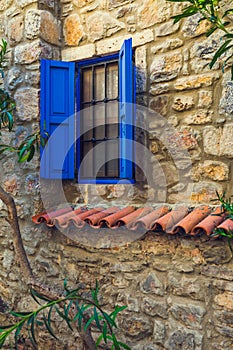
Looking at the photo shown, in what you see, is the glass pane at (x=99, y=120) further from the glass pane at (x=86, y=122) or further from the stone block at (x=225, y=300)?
the stone block at (x=225, y=300)

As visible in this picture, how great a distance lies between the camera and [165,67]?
284 cm

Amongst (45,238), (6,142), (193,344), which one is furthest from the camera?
(6,142)

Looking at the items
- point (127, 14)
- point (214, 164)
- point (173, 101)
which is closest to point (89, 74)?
point (127, 14)

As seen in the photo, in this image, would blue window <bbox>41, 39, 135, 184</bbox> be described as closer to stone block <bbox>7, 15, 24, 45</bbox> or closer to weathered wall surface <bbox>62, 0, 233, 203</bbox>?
weathered wall surface <bbox>62, 0, 233, 203</bbox>

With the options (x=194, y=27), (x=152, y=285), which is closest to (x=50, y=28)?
(x=194, y=27)

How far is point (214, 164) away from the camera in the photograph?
2.61 m

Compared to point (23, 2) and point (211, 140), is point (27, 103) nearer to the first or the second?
point (23, 2)

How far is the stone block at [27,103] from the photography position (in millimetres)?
3309

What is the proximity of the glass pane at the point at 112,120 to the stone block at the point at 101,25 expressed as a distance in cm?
63

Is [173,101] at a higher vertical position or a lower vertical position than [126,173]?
higher

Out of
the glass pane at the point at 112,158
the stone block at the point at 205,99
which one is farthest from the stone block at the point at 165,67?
the glass pane at the point at 112,158

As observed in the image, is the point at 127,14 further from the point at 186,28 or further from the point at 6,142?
the point at 6,142

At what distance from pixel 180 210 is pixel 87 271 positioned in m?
0.95

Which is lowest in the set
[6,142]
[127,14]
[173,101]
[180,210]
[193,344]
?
[193,344]
